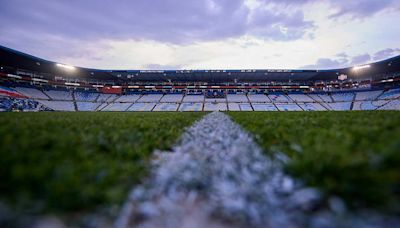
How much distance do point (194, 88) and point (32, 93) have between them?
3911cm

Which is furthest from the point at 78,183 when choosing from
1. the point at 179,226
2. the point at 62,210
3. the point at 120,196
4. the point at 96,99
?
the point at 96,99

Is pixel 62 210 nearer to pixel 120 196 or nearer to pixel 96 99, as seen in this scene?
pixel 120 196

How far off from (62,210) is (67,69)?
53339 millimetres

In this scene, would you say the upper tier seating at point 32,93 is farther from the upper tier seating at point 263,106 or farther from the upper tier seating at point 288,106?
the upper tier seating at point 288,106

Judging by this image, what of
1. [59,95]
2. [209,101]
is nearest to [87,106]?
[59,95]

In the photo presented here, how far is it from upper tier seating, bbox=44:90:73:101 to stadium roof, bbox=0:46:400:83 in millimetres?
4339

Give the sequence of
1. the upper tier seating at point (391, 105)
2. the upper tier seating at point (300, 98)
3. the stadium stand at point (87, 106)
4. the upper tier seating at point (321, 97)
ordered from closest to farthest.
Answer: the upper tier seating at point (391, 105) < the stadium stand at point (87, 106) < the upper tier seating at point (321, 97) < the upper tier seating at point (300, 98)

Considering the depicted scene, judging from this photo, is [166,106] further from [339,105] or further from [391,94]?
[391,94]

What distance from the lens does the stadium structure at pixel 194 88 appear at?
128ft

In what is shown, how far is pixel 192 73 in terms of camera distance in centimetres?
4531

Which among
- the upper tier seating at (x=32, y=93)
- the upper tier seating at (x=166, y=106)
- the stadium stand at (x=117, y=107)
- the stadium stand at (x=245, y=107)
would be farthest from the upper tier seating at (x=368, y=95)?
the upper tier seating at (x=32, y=93)

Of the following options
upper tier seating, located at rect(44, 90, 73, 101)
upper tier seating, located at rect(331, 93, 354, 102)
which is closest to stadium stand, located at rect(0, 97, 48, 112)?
upper tier seating, located at rect(44, 90, 73, 101)

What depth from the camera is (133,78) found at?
5156 centimetres

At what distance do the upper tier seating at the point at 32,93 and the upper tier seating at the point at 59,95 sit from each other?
161cm
